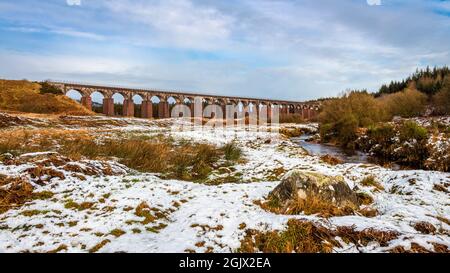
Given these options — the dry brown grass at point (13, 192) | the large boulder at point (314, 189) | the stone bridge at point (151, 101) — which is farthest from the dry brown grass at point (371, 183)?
the stone bridge at point (151, 101)

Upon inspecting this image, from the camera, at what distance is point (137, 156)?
13.3 m

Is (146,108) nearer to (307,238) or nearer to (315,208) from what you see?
(315,208)

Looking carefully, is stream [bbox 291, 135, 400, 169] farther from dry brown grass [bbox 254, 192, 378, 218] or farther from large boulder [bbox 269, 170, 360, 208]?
dry brown grass [bbox 254, 192, 378, 218]

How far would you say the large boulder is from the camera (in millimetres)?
7074

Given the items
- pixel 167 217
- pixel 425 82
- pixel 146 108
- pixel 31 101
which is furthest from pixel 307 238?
pixel 425 82

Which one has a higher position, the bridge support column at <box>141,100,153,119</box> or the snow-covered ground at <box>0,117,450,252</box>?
the bridge support column at <box>141,100,153,119</box>

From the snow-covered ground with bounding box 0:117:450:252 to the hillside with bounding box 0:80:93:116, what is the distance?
4155 cm

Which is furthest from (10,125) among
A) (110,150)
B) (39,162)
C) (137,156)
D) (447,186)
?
(447,186)

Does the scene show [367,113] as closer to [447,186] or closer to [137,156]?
[447,186]

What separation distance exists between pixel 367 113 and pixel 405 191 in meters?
24.2

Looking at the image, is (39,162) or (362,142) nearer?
(39,162)

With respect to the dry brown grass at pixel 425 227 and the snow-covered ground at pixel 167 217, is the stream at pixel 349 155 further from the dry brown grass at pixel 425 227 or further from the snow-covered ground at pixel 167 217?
the dry brown grass at pixel 425 227

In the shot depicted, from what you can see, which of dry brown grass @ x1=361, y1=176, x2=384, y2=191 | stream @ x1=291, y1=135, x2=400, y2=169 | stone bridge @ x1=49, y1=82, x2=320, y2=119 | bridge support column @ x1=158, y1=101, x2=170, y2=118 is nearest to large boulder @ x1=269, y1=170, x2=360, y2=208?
dry brown grass @ x1=361, y1=176, x2=384, y2=191

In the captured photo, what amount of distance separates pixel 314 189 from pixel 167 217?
3603 millimetres
